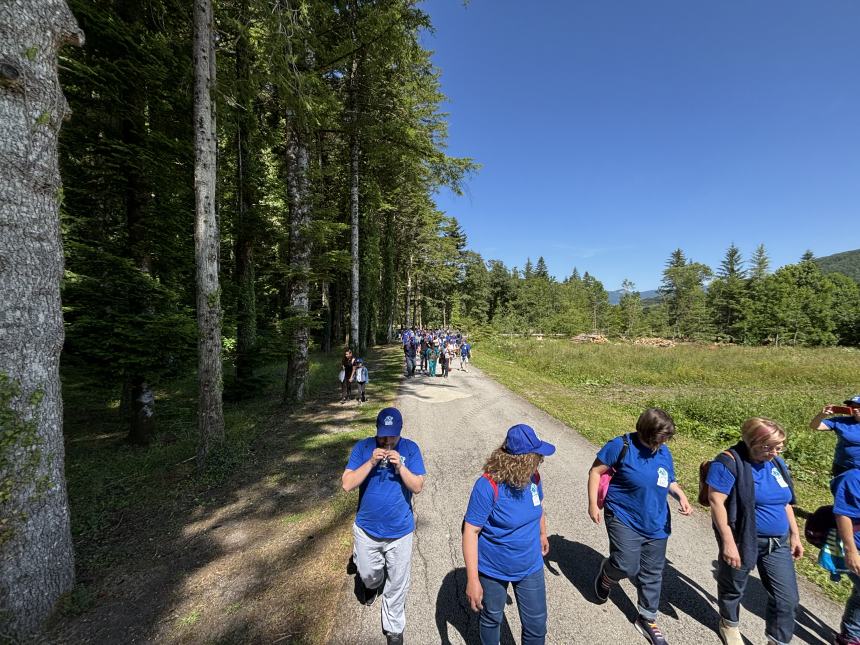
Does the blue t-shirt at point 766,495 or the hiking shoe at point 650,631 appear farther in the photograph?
the hiking shoe at point 650,631

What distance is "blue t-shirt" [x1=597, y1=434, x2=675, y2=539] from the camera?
10.0 ft

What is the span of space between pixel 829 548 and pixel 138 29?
42.9ft

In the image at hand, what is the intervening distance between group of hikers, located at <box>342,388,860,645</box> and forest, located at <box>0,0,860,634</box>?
326 centimetres

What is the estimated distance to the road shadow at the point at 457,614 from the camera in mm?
3105

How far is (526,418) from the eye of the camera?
1009 centimetres

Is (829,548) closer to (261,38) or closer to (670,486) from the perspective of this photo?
(670,486)

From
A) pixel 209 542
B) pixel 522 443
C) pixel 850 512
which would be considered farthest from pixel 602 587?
pixel 209 542

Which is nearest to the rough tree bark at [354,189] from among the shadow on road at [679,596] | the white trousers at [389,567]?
the shadow on road at [679,596]

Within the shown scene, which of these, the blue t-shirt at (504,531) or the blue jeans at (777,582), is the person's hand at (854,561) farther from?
the blue t-shirt at (504,531)

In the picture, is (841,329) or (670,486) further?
(841,329)

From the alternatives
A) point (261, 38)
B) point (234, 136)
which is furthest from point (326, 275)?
point (261, 38)

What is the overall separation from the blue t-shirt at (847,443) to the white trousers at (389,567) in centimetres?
405

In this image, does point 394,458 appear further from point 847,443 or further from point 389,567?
point 847,443

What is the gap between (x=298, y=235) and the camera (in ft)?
34.8
